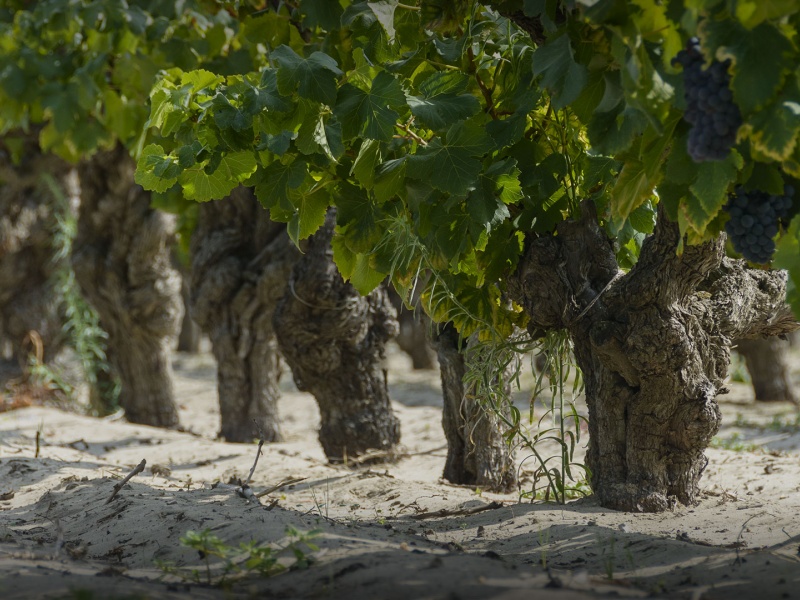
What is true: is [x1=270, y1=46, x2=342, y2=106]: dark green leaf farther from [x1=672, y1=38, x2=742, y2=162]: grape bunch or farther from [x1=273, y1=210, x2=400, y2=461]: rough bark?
[x1=273, y1=210, x2=400, y2=461]: rough bark

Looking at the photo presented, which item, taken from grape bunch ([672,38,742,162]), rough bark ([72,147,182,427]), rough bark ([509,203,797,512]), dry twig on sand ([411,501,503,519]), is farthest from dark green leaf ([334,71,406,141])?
rough bark ([72,147,182,427])

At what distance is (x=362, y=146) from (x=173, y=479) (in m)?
2.15

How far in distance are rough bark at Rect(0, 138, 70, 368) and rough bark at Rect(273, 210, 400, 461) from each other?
3.89m

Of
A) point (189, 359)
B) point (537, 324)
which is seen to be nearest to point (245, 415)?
point (537, 324)

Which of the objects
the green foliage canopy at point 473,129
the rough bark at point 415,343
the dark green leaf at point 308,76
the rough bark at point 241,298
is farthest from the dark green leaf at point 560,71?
the rough bark at point 415,343

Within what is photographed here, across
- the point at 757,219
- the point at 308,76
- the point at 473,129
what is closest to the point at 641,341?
the point at 757,219

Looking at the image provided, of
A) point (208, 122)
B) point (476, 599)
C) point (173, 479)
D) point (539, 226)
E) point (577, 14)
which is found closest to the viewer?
point (476, 599)

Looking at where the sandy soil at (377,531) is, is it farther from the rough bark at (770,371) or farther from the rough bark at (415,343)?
the rough bark at (415,343)

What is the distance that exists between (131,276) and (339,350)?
2700 millimetres

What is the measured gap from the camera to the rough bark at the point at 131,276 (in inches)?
277

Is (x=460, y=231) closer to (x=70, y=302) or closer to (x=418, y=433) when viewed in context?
(x=418, y=433)

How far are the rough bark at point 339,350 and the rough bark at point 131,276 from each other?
238 centimetres

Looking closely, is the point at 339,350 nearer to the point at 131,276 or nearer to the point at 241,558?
the point at 241,558

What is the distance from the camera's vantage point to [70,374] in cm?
827
